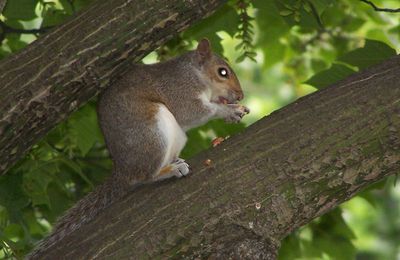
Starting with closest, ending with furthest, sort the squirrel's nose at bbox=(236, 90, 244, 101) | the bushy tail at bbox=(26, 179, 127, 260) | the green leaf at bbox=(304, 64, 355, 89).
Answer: the bushy tail at bbox=(26, 179, 127, 260), the green leaf at bbox=(304, 64, 355, 89), the squirrel's nose at bbox=(236, 90, 244, 101)

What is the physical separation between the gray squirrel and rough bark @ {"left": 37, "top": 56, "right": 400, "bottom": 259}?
206mm

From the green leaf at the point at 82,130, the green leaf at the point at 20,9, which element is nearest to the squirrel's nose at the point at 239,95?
the green leaf at the point at 82,130

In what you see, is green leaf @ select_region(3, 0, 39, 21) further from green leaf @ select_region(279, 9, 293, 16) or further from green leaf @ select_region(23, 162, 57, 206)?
green leaf @ select_region(279, 9, 293, 16)

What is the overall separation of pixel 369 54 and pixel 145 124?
1.13 meters

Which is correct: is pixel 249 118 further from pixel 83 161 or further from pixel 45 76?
pixel 45 76

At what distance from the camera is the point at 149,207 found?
3.23 meters

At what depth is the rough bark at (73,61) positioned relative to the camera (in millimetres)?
3357

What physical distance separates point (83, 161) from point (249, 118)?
409 centimetres

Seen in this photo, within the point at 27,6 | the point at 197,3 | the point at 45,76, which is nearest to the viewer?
the point at 45,76

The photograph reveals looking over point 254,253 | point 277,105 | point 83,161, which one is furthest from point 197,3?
point 277,105

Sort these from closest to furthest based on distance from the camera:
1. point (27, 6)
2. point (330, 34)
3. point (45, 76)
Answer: point (45, 76) < point (27, 6) < point (330, 34)

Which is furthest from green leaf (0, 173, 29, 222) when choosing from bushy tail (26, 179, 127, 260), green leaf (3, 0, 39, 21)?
green leaf (3, 0, 39, 21)

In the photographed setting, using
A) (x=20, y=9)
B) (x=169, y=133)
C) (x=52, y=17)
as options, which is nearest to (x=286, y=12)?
(x=169, y=133)

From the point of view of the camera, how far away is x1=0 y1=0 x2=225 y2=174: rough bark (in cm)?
336
